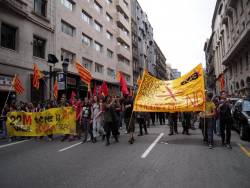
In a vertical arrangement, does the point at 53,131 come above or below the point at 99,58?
below

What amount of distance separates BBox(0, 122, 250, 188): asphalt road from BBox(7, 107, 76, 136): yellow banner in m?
2.63

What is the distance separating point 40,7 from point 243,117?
1817 cm

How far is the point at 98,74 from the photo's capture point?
34344mm

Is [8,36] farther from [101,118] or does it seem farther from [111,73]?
[111,73]

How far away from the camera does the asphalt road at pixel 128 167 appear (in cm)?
527


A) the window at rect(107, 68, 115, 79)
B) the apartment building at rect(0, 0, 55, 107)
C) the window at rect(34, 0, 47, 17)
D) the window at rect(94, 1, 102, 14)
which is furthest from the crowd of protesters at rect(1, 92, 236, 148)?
the window at rect(107, 68, 115, 79)

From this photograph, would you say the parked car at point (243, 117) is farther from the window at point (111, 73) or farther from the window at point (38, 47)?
the window at point (111, 73)

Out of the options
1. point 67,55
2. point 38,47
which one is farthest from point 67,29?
point 38,47

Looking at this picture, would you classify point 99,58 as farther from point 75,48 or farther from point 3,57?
point 3,57

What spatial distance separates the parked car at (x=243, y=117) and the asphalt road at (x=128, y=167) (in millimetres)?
1075

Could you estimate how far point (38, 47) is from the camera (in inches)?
888

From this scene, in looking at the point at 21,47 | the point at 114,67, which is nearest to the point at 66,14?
the point at 21,47

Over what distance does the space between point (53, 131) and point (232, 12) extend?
99.2ft

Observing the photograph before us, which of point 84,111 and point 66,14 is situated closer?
point 84,111
